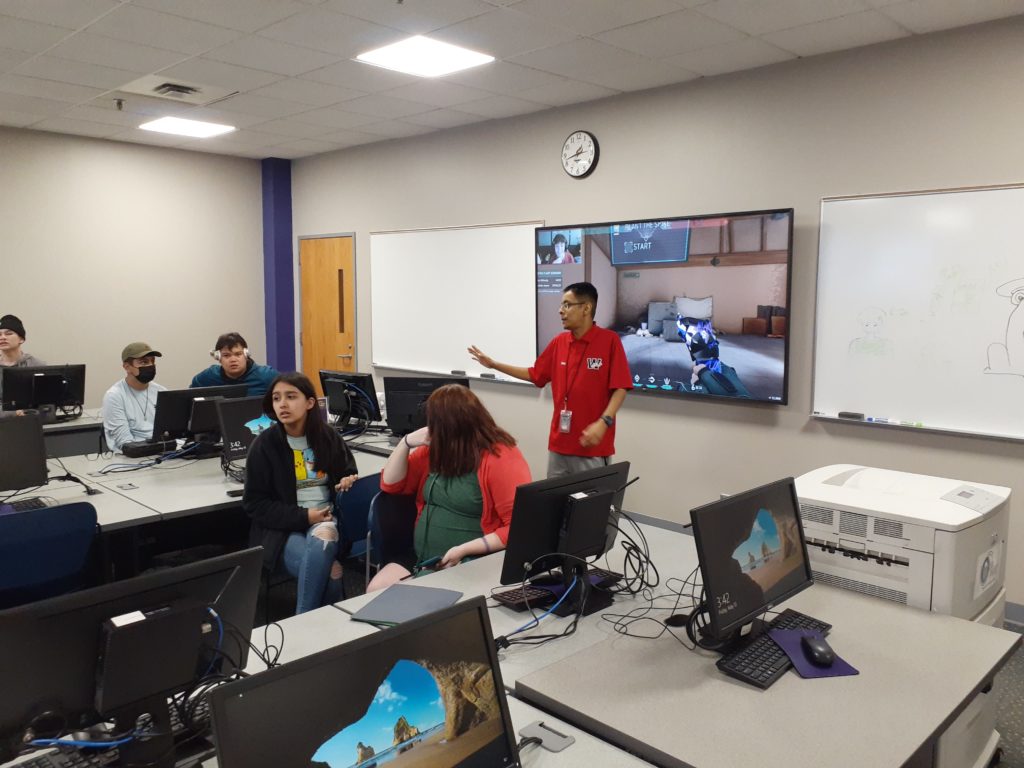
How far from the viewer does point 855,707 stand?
1675 mm

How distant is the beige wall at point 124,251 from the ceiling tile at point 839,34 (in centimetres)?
554

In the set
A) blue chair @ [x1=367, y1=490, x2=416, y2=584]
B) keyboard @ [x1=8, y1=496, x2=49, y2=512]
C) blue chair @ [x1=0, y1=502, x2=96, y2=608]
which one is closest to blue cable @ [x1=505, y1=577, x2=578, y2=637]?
blue chair @ [x1=367, y1=490, x2=416, y2=584]

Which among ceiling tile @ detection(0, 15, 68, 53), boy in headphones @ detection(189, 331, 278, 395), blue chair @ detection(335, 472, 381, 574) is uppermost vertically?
ceiling tile @ detection(0, 15, 68, 53)

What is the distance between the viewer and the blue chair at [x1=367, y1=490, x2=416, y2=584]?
297 centimetres

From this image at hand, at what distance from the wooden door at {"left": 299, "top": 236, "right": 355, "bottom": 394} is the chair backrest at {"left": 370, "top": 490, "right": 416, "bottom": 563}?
439 centimetres

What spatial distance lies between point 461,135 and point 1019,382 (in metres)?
4.16

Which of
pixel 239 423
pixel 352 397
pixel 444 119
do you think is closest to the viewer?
pixel 239 423

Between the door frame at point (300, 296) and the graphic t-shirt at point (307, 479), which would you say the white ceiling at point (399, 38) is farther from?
the graphic t-shirt at point (307, 479)

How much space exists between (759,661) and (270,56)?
3.88m

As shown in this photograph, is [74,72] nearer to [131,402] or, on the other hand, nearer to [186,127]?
[186,127]

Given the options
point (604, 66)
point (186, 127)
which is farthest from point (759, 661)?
point (186, 127)

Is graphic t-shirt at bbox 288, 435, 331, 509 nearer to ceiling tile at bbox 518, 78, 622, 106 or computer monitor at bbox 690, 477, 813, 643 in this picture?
computer monitor at bbox 690, 477, 813, 643

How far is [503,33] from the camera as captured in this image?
377 cm

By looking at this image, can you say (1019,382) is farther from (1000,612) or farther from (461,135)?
(461,135)
